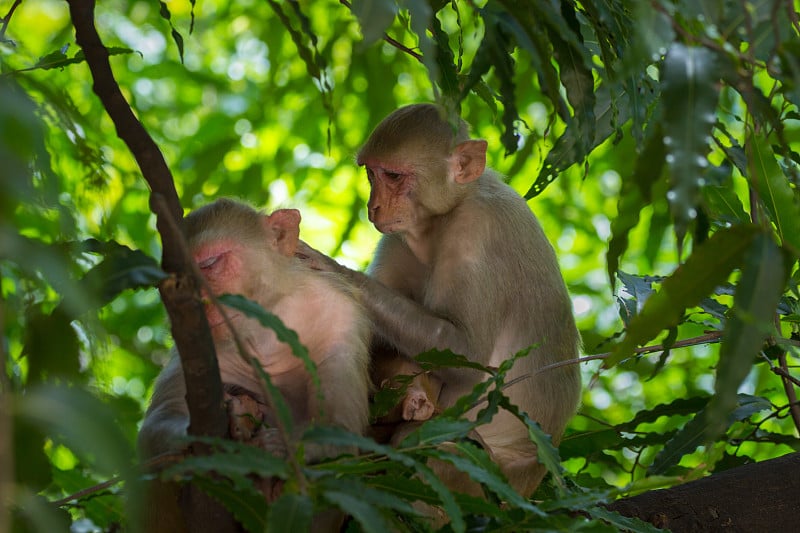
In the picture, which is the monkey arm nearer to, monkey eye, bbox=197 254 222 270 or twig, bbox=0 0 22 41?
monkey eye, bbox=197 254 222 270

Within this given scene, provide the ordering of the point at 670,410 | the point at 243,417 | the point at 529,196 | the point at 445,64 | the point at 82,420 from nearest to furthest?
the point at 82,420
the point at 243,417
the point at 445,64
the point at 529,196
the point at 670,410

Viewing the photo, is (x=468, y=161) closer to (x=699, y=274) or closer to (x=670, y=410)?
(x=670, y=410)

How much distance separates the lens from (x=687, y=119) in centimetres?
161

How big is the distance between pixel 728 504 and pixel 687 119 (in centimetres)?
216

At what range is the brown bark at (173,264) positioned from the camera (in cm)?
194

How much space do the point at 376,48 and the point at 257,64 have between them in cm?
326

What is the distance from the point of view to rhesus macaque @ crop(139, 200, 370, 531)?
3.15 m

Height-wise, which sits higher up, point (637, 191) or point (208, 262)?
point (208, 262)

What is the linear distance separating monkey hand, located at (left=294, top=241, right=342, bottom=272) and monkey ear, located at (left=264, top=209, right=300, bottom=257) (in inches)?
5.9

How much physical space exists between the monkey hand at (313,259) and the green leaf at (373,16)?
6.83 feet

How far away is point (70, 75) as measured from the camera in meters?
7.71

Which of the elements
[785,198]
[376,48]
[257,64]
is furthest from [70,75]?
[785,198]

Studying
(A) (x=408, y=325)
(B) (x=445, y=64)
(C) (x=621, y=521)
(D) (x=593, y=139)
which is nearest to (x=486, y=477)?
(C) (x=621, y=521)

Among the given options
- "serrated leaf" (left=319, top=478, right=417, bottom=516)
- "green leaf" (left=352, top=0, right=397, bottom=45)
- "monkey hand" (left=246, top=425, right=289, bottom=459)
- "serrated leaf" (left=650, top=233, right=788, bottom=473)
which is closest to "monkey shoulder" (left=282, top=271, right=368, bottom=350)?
"monkey hand" (left=246, top=425, right=289, bottom=459)
